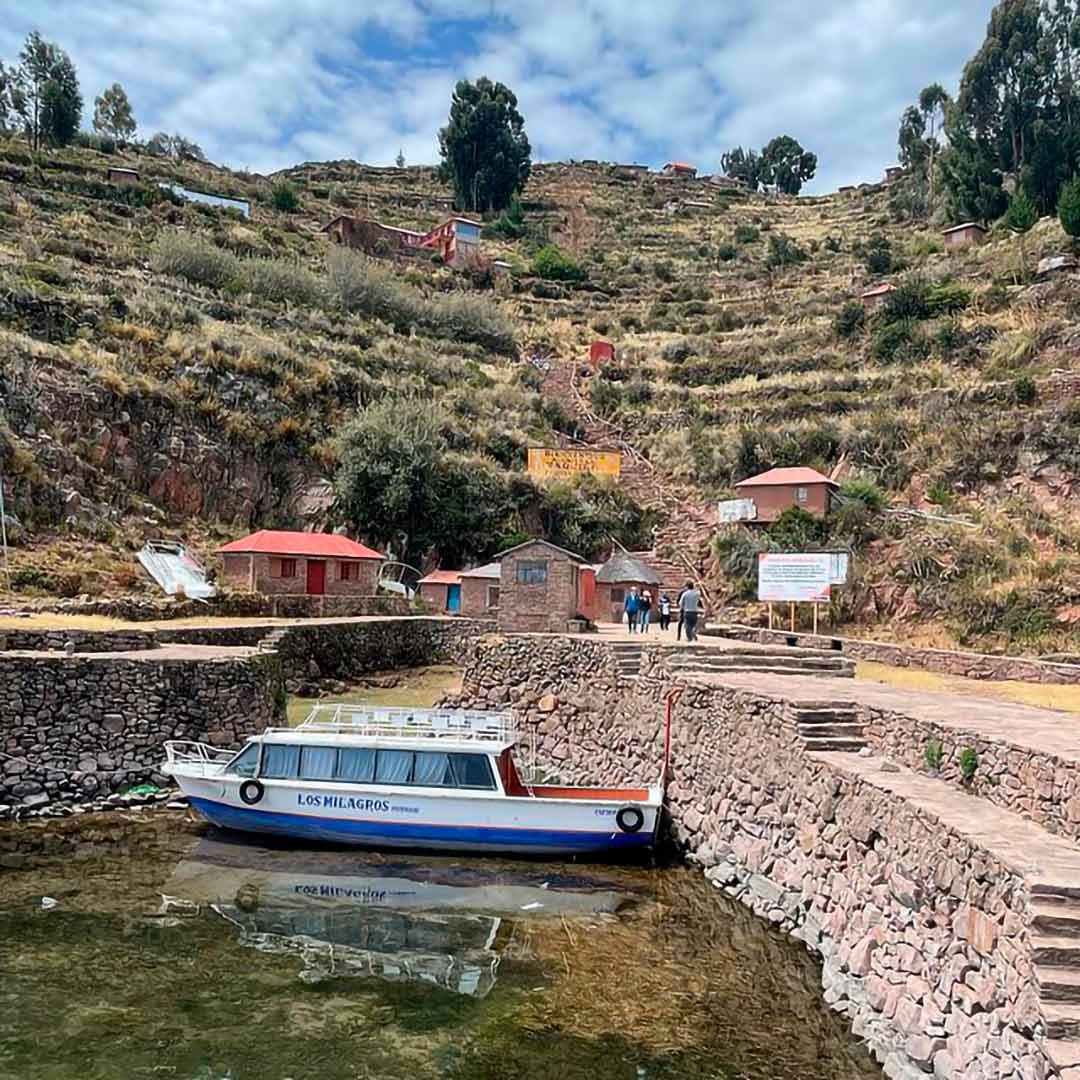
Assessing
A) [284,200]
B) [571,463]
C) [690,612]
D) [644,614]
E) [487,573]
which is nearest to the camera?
[690,612]

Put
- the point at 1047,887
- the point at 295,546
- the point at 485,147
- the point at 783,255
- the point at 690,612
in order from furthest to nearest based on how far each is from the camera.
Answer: the point at 485,147
the point at 783,255
the point at 295,546
the point at 690,612
the point at 1047,887

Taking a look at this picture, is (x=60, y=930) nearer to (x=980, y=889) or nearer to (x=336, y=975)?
(x=336, y=975)

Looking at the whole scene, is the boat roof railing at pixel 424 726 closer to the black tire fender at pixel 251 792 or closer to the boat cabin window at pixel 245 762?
the boat cabin window at pixel 245 762

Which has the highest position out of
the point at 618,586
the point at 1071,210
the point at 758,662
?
the point at 1071,210

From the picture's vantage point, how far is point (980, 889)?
25.3ft

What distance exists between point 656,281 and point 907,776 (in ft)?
278

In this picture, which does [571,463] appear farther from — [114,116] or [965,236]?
[114,116]

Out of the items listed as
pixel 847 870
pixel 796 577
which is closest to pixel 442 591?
pixel 796 577

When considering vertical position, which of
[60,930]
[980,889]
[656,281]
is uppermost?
[656,281]

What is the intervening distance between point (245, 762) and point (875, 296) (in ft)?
193

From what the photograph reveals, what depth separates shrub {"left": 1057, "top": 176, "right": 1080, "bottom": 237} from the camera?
56.7 m

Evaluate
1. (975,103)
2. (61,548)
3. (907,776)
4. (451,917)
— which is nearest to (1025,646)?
(907,776)

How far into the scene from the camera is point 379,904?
13211mm

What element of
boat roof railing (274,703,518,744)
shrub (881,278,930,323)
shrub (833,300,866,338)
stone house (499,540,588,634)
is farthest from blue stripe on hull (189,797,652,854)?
shrub (833,300,866,338)
